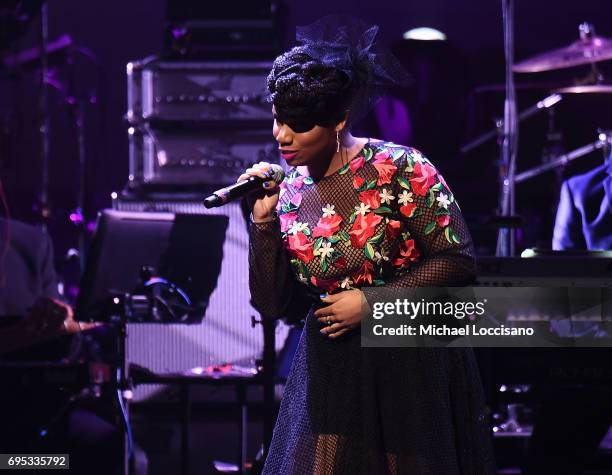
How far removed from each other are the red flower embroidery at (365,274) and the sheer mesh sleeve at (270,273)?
0.68ft

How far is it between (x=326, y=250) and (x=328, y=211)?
0.34 ft

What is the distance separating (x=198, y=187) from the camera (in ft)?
17.5

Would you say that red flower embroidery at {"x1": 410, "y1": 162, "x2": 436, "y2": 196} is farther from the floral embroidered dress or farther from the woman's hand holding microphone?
the woman's hand holding microphone

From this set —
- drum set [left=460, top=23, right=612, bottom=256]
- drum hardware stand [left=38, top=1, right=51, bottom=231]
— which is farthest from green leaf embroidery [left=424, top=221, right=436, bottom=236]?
drum hardware stand [left=38, top=1, right=51, bottom=231]

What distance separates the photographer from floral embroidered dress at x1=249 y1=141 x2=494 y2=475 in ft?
8.47

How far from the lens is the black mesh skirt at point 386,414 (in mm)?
2566

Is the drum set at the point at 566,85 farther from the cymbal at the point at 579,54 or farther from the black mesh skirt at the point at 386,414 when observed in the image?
the black mesh skirt at the point at 386,414

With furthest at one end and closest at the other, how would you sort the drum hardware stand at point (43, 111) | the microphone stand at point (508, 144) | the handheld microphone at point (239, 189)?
the drum hardware stand at point (43, 111), the microphone stand at point (508, 144), the handheld microphone at point (239, 189)

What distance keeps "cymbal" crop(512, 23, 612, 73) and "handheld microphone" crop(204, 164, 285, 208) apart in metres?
3.82

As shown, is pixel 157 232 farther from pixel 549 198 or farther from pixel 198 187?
pixel 549 198

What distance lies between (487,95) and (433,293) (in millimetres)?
4729

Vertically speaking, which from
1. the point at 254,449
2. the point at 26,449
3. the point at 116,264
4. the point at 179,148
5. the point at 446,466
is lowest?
the point at 254,449

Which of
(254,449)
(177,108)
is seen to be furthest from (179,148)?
(254,449)

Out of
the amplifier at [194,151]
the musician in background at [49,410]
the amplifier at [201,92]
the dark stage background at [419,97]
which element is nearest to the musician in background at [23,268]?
the musician in background at [49,410]
